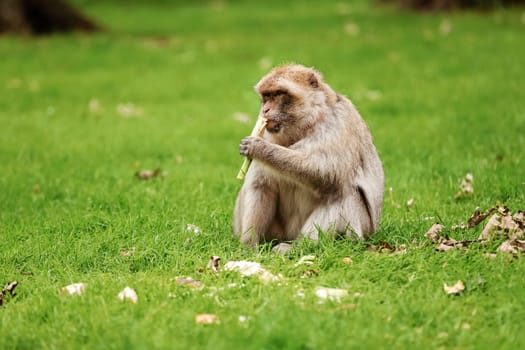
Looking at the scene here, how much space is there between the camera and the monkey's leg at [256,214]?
5.73 m

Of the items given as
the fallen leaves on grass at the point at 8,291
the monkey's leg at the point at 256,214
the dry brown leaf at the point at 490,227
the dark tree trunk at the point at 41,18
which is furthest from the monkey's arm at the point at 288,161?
the dark tree trunk at the point at 41,18

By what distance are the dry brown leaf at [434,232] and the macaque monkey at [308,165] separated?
15.6 inches

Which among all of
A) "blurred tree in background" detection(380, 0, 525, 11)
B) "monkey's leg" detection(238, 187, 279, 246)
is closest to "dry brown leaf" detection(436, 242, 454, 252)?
"monkey's leg" detection(238, 187, 279, 246)

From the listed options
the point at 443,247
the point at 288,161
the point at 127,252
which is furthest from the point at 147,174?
the point at 443,247

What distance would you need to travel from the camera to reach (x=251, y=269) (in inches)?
195

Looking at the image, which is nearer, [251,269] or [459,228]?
[251,269]

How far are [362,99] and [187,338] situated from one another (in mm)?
7991

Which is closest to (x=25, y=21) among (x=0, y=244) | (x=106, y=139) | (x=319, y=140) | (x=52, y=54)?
(x=52, y=54)

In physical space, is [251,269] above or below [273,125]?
below

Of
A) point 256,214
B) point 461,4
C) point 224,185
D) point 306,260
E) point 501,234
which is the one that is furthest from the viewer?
point 461,4

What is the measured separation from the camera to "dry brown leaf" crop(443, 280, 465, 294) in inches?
181

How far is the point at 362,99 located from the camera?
456 inches

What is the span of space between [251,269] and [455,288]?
125 cm

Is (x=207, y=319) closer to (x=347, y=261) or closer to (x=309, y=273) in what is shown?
(x=309, y=273)
